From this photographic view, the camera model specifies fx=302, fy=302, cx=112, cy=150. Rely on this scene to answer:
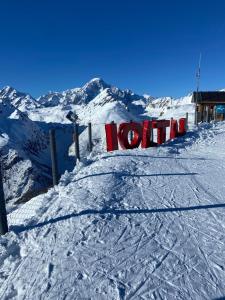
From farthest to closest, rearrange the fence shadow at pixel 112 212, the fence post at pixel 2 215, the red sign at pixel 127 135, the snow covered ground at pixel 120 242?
the red sign at pixel 127 135 → the fence shadow at pixel 112 212 → the fence post at pixel 2 215 → the snow covered ground at pixel 120 242

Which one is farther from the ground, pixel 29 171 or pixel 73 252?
pixel 73 252

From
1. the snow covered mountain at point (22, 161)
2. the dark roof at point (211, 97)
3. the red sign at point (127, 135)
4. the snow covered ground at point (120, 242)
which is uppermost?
the dark roof at point (211, 97)

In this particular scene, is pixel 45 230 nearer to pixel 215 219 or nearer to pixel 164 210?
pixel 164 210

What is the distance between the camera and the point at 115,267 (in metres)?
3.92

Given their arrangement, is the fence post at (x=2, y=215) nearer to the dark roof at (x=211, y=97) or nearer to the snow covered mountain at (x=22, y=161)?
the snow covered mountain at (x=22, y=161)

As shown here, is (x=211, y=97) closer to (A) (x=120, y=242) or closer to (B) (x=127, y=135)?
(B) (x=127, y=135)

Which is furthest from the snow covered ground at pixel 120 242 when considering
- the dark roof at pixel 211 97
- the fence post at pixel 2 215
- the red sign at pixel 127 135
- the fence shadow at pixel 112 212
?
the dark roof at pixel 211 97

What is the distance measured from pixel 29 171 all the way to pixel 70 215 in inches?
1169

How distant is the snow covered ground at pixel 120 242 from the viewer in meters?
3.59

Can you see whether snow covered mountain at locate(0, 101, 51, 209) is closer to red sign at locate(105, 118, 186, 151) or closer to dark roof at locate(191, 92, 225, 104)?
red sign at locate(105, 118, 186, 151)

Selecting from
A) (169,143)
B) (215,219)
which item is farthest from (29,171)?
(215,219)

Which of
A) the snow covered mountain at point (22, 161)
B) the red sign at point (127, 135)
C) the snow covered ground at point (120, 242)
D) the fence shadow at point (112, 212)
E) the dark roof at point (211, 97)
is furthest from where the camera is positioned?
the dark roof at point (211, 97)

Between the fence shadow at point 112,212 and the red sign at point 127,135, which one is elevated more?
the red sign at point 127,135

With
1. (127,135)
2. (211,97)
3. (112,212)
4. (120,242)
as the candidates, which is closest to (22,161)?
(211,97)
